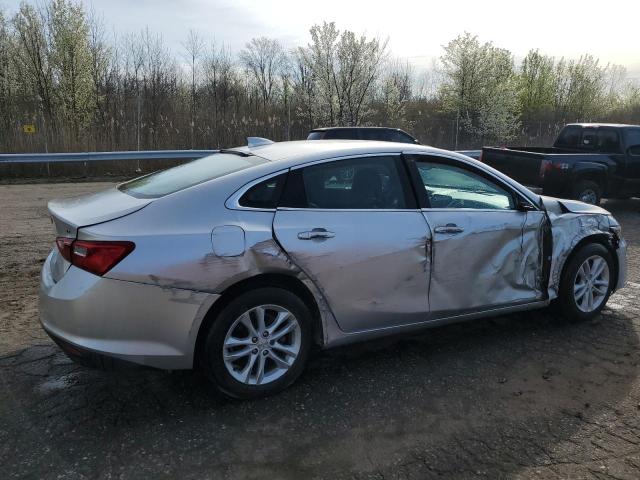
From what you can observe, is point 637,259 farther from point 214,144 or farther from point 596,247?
point 214,144

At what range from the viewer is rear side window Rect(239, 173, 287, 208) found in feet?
10.7

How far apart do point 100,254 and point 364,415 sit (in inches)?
71.0

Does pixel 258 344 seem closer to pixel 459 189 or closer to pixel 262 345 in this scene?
pixel 262 345

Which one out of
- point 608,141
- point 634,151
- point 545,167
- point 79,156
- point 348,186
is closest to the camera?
point 348,186

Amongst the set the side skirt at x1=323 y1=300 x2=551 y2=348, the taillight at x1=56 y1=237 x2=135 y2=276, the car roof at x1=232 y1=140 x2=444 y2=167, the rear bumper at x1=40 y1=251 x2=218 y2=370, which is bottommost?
the side skirt at x1=323 y1=300 x2=551 y2=348

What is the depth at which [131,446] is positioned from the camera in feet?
9.32

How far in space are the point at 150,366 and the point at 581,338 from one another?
3424mm

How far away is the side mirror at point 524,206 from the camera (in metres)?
4.25

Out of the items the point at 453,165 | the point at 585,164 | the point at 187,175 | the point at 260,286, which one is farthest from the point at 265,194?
the point at 585,164

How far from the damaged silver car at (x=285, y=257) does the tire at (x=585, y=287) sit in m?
0.11

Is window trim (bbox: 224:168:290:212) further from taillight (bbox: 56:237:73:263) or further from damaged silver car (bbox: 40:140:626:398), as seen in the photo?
taillight (bbox: 56:237:73:263)

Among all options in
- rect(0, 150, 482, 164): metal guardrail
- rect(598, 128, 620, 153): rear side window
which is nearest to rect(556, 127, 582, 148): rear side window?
rect(598, 128, 620, 153): rear side window

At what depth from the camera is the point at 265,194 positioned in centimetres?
333

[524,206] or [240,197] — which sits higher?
[240,197]
